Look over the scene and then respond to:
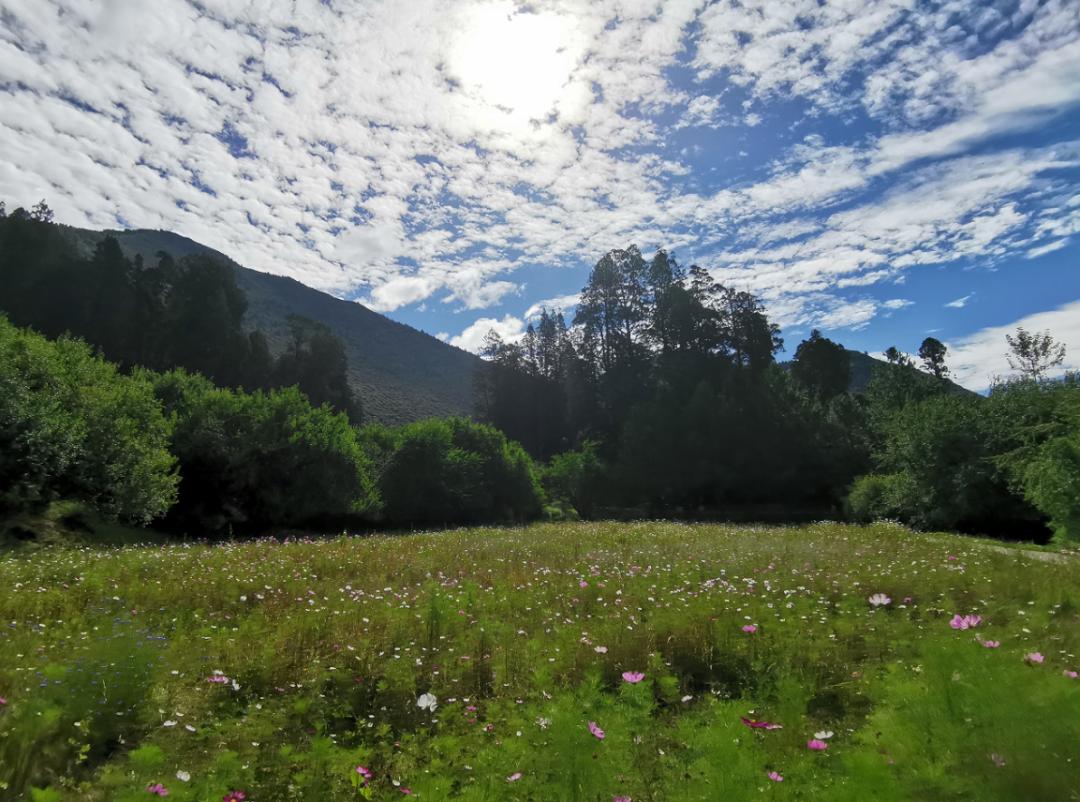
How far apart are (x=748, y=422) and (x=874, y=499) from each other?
45.5 feet

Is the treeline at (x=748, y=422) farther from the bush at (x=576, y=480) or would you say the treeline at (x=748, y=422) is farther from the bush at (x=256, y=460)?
the bush at (x=256, y=460)

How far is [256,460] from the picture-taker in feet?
88.3

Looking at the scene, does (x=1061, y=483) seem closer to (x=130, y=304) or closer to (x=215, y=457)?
(x=215, y=457)

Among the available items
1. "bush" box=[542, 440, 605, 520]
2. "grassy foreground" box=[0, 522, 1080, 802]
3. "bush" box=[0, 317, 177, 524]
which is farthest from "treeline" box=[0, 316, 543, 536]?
"grassy foreground" box=[0, 522, 1080, 802]

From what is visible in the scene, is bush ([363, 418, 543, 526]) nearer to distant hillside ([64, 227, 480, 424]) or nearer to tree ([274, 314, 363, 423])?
tree ([274, 314, 363, 423])

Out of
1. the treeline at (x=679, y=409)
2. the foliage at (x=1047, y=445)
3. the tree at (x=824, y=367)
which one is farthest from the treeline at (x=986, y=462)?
the tree at (x=824, y=367)

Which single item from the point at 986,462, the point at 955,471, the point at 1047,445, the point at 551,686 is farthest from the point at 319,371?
the point at 551,686

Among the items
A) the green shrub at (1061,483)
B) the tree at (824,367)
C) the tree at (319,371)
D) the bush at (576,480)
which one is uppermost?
the tree at (824,367)

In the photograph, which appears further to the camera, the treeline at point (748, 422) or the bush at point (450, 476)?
the bush at point (450, 476)

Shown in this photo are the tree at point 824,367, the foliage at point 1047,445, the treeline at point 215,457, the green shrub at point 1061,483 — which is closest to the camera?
the green shrub at point 1061,483

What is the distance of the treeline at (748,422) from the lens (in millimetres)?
27547

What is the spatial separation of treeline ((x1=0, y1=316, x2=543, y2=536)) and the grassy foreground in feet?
37.9

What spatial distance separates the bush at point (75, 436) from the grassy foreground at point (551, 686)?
10.5 metres

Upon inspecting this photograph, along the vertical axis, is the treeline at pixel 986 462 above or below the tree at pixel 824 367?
below
